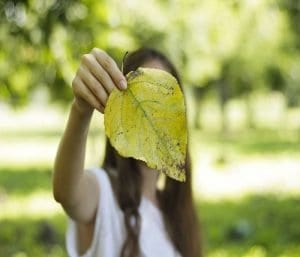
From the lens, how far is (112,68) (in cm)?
104

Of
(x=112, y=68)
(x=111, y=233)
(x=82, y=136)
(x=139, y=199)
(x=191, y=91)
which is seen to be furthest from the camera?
(x=191, y=91)

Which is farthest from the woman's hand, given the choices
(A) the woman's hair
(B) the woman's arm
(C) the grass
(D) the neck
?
(C) the grass

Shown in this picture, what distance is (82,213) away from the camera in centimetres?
158

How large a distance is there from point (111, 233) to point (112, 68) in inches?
27.6

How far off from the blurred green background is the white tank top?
1726mm

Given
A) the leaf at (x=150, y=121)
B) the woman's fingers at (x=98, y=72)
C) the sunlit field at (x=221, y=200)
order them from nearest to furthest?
the leaf at (x=150, y=121) → the woman's fingers at (x=98, y=72) → the sunlit field at (x=221, y=200)

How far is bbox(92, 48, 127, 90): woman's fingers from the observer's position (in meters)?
0.96

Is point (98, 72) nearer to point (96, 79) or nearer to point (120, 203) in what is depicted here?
point (96, 79)

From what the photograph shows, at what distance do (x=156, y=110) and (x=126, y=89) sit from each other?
0.05 m

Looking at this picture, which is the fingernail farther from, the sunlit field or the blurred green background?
the blurred green background

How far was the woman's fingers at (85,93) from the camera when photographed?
110 cm

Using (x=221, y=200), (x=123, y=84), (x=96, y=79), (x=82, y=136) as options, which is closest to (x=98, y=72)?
(x=96, y=79)

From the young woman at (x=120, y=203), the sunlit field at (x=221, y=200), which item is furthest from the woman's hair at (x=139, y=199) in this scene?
the sunlit field at (x=221, y=200)

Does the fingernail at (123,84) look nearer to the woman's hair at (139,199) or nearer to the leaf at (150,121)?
the leaf at (150,121)
